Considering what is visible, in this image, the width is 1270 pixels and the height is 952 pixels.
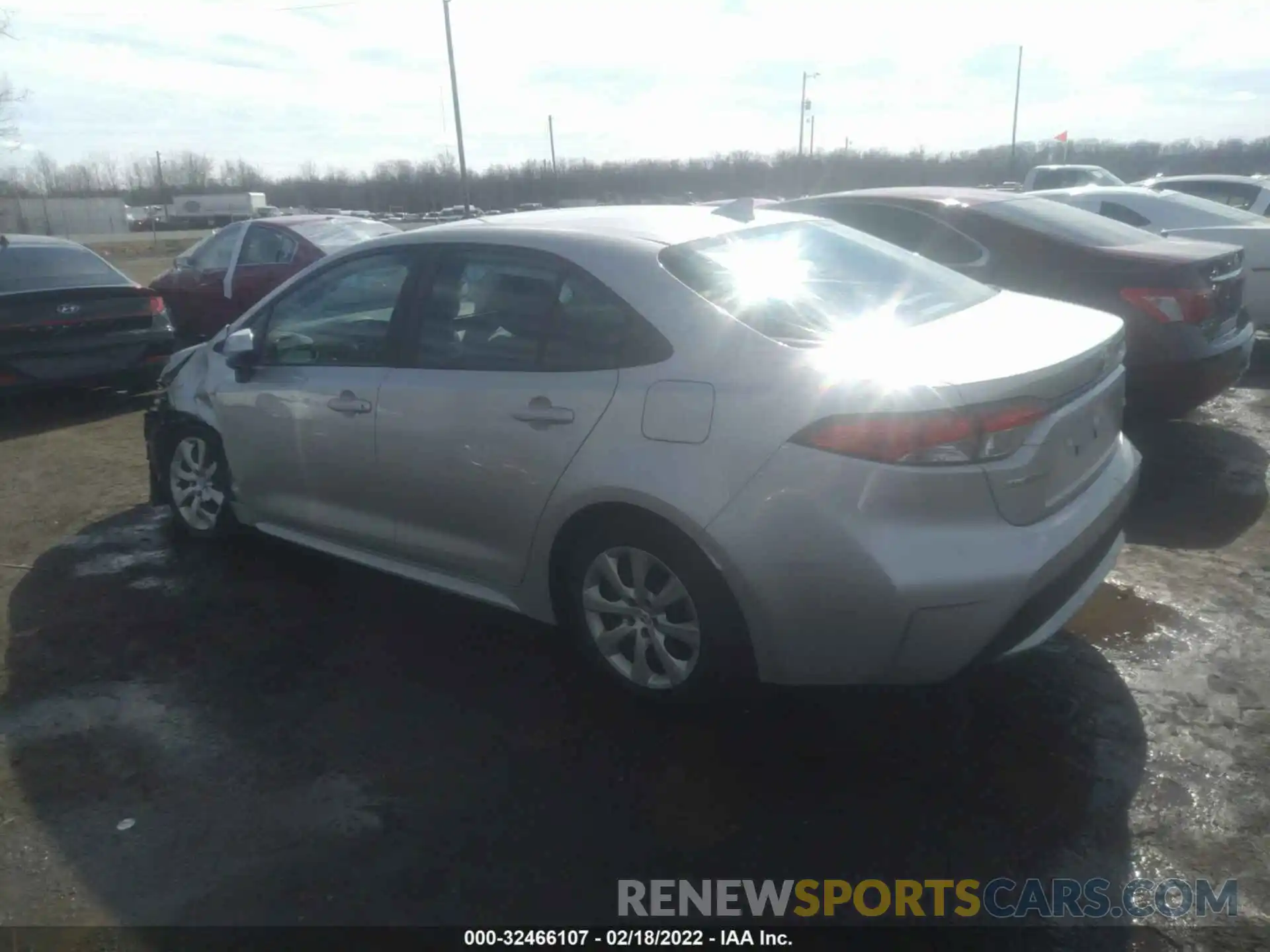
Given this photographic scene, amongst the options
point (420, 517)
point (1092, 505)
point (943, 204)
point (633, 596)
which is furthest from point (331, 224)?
point (1092, 505)

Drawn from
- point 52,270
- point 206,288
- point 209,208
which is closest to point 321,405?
point 52,270

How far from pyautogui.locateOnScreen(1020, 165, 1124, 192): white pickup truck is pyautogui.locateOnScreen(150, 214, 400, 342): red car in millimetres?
16161

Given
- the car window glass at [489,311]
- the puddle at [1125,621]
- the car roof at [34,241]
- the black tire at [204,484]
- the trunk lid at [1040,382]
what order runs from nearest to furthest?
1. the trunk lid at [1040,382]
2. the car window glass at [489,311]
3. the puddle at [1125,621]
4. the black tire at [204,484]
5. the car roof at [34,241]

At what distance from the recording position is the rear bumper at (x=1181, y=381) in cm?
563

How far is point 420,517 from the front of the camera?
13.3 feet

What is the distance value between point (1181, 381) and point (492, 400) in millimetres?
3993

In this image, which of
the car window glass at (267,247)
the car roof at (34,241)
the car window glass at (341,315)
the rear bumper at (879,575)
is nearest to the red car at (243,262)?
the car window glass at (267,247)

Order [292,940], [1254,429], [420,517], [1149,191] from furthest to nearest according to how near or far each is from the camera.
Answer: [1149,191] → [1254,429] → [420,517] → [292,940]

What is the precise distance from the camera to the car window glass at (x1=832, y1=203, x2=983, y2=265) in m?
6.02

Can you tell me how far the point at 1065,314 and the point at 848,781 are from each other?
192 centimetres

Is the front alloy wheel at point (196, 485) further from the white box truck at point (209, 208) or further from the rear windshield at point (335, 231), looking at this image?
the white box truck at point (209, 208)

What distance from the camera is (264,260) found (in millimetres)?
10398

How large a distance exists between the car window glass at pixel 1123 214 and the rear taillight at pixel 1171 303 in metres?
3.74

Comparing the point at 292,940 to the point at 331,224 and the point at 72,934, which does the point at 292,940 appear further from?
the point at 331,224
